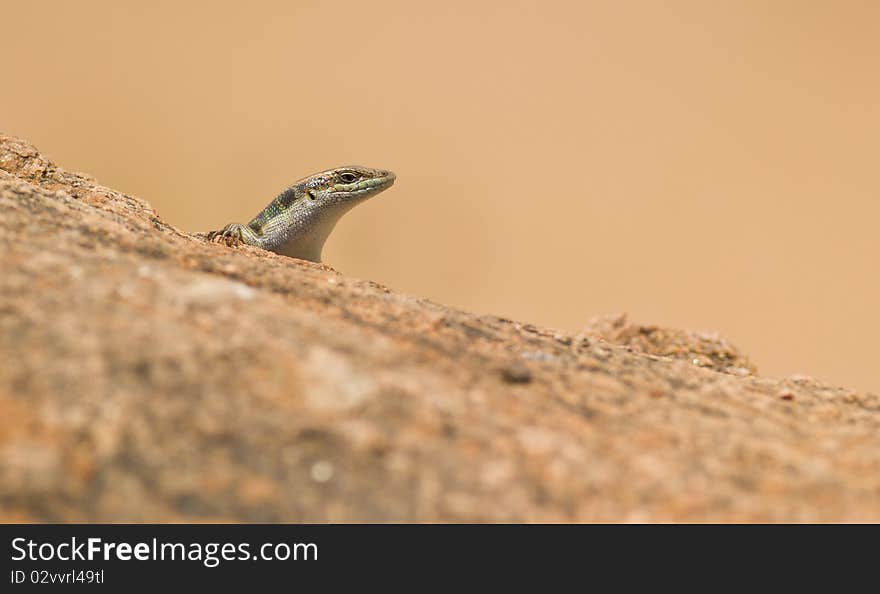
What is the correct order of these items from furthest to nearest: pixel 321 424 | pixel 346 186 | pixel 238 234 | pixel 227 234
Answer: pixel 346 186, pixel 238 234, pixel 227 234, pixel 321 424

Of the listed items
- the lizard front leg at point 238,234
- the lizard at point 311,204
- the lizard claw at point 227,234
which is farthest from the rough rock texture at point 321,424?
the lizard at point 311,204

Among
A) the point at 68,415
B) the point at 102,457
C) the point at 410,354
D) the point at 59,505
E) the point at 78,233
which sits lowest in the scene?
the point at 59,505

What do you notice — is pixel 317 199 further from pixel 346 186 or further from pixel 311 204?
pixel 346 186

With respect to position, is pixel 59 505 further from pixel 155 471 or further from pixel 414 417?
pixel 414 417

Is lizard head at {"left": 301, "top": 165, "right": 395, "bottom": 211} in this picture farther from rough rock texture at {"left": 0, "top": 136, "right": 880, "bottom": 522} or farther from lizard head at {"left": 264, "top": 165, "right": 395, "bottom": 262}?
rough rock texture at {"left": 0, "top": 136, "right": 880, "bottom": 522}

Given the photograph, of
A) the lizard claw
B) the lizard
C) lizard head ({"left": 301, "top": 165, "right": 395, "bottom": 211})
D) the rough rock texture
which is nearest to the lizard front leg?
the lizard claw

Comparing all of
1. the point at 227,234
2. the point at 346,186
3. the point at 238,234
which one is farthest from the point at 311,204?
the point at 227,234
